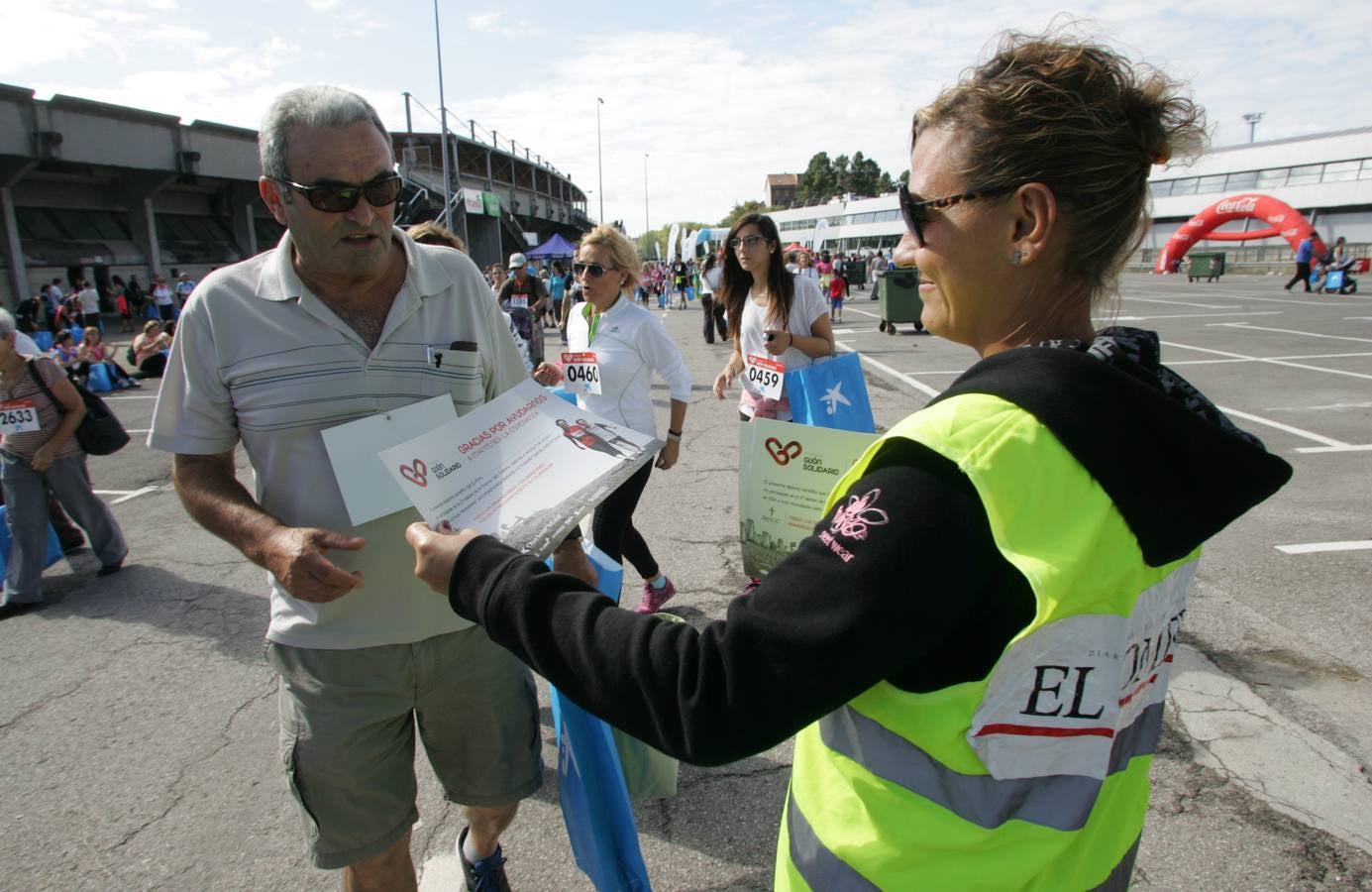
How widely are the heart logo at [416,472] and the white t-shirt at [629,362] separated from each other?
281 centimetres

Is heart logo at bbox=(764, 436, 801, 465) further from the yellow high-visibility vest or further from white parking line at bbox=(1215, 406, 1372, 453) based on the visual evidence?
white parking line at bbox=(1215, 406, 1372, 453)

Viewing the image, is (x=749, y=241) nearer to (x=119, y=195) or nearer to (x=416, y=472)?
(x=416, y=472)

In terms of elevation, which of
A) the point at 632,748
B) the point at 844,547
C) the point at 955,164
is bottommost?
the point at 632,748

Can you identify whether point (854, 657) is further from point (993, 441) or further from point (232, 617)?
point (232, 617)

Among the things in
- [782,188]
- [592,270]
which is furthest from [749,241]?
[782,188]

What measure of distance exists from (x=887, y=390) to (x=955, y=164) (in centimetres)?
1002

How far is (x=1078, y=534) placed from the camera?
2.79 ft

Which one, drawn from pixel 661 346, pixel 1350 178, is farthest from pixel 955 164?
pixel 1350 178

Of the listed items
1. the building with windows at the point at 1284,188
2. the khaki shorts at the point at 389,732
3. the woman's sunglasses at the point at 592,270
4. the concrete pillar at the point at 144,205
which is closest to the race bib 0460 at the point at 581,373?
the woman's sunglasses at the point at 592,270

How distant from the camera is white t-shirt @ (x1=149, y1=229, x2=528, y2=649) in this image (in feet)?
6.17

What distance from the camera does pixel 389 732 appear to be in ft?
6.72

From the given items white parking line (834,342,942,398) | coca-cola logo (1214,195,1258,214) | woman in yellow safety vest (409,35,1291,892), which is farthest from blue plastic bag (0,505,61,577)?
coca-cola logo (1214,195,1258,214)

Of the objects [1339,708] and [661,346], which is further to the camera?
[661,346]

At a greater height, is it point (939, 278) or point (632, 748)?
point (939, 278)
